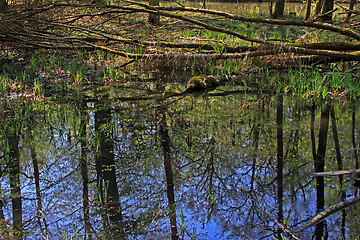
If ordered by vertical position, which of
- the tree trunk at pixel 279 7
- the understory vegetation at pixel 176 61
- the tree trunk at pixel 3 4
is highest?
the tree trunk at pixel 279 7

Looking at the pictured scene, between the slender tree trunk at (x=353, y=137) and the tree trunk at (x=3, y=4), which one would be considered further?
the tree trunk at (x=3, y=4)

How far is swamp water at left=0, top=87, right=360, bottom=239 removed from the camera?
2482mm

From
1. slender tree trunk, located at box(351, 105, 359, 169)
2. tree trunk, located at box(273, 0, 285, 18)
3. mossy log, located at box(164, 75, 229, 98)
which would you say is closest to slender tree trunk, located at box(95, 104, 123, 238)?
mossy log, located at box(164, 75, 229, 98)

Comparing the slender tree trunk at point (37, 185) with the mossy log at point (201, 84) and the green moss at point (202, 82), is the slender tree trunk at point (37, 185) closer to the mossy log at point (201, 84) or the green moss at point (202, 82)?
the mossy log at point (201, 84)

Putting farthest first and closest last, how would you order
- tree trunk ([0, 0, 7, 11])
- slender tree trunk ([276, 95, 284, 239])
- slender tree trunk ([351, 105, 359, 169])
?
tree trunk ([0, 0, 7, 11]), slender tree trunk ([351, 105, 359, 169]), slender tree trunk ([276, 95, 284, 239])

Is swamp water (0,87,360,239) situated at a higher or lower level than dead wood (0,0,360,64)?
lower

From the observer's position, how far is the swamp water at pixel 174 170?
2482 millimetres

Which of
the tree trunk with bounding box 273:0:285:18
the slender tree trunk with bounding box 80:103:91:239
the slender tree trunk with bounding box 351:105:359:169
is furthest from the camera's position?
the tree trunk with bounding box 273:0:285:18

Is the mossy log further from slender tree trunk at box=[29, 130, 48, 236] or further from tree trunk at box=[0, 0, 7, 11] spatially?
tree trunk at box=[0, 0, 7, 11]

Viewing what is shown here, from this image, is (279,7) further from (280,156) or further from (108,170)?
(108,170)

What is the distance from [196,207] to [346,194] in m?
1.27

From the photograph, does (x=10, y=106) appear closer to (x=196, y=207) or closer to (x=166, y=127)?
(x=166, y=127)

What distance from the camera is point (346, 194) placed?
2809 mm

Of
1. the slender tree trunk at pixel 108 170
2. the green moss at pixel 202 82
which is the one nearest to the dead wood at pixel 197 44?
the green moss at pixel 202 82
